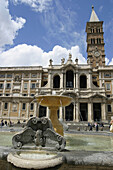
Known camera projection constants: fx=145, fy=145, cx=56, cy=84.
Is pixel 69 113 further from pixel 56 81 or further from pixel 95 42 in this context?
pixel 95 42

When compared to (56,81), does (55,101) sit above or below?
below

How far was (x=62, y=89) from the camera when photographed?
3778 centimetres

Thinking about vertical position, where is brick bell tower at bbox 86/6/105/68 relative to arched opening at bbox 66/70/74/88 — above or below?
above

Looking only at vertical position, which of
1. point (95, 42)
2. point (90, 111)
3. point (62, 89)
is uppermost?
point (95, 42)

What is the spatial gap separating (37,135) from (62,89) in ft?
109

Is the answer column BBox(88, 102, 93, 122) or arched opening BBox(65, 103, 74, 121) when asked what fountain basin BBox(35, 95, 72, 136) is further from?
arched opening BBox(65, 103, 74, 121)

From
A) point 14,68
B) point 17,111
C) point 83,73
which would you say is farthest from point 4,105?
point 83,73

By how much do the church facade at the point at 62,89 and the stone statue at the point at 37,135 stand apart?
3066 cm

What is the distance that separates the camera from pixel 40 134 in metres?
4.73

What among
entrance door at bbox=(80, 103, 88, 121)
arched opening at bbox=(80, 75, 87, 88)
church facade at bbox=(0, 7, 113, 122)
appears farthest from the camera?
arched opening at bbox=(80, 75, 87, 88)

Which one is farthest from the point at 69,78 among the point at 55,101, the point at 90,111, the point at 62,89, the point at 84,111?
the point at 55,101

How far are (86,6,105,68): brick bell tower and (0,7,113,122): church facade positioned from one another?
9.27 m

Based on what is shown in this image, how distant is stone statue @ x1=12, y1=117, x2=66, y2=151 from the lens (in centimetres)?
462

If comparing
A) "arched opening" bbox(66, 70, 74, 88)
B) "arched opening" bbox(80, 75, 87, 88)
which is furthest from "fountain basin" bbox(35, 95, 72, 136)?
"arched opening" bbox(80, 75, 87, 88)
